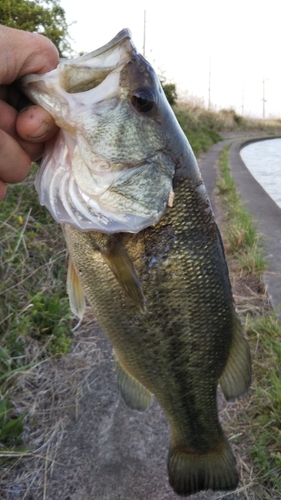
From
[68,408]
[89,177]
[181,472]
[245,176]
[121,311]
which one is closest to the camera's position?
[89,177]

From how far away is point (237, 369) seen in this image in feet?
5.54

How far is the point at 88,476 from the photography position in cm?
229

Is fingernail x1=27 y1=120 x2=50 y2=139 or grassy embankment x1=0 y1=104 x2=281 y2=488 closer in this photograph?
fingernail x1=27 y1=120 x2=50 y2=139

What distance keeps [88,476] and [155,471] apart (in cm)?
35

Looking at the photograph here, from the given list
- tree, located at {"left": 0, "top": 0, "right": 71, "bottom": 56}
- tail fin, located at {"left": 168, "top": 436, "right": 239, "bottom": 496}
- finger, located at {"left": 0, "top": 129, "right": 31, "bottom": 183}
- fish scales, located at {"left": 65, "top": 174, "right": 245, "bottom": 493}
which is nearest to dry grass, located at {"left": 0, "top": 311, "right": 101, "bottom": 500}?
tail fin, located at {"left": 168, "top": 436, "right": 239, "bottom": 496}

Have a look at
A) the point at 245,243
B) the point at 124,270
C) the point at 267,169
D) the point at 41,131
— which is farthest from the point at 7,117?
the point at 267,169

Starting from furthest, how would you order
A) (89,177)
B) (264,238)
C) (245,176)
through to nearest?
(245,176) → (264,238) → (89,177)

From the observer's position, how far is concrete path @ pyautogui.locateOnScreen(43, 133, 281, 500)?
7.24 feet

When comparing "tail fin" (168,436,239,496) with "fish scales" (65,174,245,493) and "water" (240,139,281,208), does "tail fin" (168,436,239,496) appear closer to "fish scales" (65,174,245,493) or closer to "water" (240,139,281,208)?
"fish scales" (65,174,245,493)

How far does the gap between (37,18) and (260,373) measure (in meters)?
6.70

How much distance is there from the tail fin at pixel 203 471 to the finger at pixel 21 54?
1518 mm

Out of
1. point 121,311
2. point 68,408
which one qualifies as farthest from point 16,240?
point 121,311

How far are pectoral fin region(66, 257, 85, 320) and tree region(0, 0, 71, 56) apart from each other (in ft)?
19.0

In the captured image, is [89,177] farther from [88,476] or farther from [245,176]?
[245,176]
